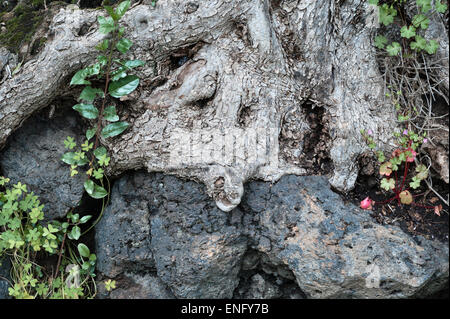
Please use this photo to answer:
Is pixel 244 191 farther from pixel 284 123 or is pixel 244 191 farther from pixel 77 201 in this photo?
pixel 77 201

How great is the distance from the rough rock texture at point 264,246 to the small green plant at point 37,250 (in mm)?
183

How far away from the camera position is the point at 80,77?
9.07ft

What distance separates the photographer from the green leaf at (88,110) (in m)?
2.87

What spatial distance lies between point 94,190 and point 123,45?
1.07m

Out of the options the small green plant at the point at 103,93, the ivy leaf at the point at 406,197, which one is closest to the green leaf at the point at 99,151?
the small green plant at the point at 103,93

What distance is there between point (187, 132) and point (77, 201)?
3.32 feet

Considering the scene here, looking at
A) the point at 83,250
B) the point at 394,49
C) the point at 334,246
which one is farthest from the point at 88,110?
the point at 394,49

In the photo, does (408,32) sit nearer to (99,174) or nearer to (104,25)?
(104,25)

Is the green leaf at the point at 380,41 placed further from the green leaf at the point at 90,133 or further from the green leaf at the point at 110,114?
the green leaf at the point at 90,133

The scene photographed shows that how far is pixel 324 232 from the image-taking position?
9.29 feet

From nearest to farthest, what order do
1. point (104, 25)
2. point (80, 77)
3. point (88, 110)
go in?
point (104, 25) < point (80, 77) < point (88, 110)

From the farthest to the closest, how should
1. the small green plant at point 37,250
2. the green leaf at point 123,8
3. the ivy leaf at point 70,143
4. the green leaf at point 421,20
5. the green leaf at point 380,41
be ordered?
the green leaf at point 380,41
the green leaf at point 421,20
the ivy leaf at point 70,143
the small green plant at point 37,250
the green leaf at point 123,8

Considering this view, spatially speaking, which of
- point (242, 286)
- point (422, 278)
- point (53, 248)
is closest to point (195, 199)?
point (242, 286)

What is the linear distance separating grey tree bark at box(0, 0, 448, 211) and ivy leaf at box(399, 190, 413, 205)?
351 millimetres
